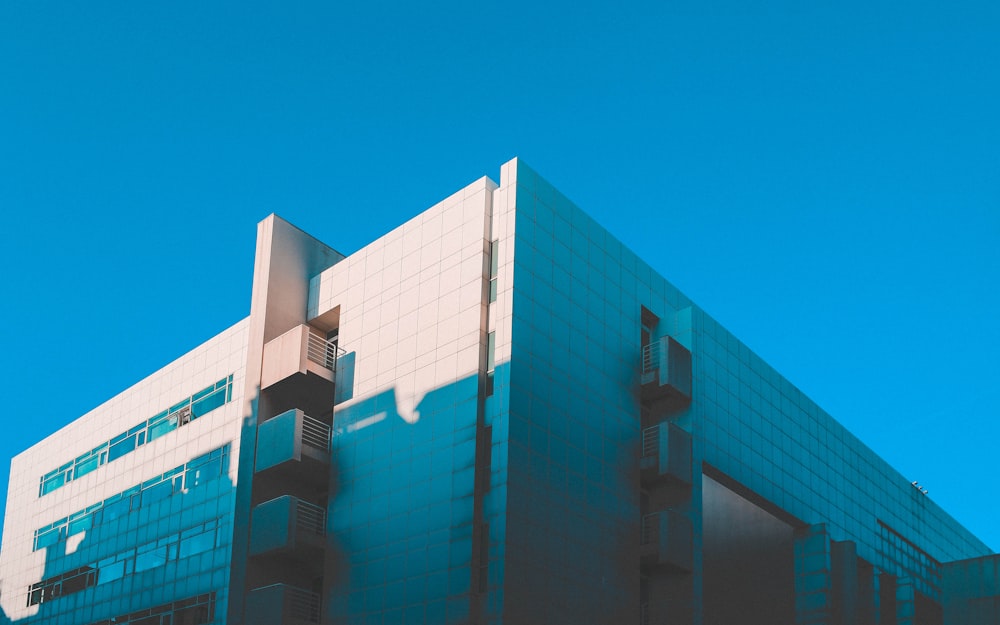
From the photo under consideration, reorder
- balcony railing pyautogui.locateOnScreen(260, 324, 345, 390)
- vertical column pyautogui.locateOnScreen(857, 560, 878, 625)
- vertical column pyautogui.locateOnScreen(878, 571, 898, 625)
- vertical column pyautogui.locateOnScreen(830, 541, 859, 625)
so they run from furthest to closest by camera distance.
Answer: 1. vertical column pyautogui.locateOnScreen(878, 571, 898, 625)
2. vertical column pyautogui.locateOnScreen(857, 560, 878, 625)
3. vertical column pyautogui.locateOnScreen(830, 541, 859, 625)
4. balcony railing pyautogui.locateOnScreen(260, 324, 345, 390)

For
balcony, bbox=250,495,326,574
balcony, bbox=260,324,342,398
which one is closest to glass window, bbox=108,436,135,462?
balcony, bbox=260,324,342,398

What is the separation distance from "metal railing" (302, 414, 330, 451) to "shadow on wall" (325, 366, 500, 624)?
1.62m

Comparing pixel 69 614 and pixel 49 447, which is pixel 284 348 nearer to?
pixel 69 614

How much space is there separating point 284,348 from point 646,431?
16245 millimetres

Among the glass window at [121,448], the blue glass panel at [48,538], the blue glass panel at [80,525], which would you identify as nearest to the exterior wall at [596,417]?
the glass window at [121,448]

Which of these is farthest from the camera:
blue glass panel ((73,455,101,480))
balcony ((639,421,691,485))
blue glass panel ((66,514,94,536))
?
blue glass panel ((73,455,101,480))

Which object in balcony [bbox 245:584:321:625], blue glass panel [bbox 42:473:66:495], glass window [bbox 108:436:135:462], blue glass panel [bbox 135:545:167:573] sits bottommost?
balcony [bbox 245:584:321:625]

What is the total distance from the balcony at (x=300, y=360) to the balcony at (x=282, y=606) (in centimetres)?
900

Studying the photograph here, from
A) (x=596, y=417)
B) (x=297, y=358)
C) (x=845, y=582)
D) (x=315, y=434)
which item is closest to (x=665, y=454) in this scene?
(x=596, y=417)

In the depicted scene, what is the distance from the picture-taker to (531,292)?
48.8m

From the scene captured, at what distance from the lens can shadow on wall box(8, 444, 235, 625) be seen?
184 ft

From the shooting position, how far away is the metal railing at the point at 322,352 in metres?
55.4

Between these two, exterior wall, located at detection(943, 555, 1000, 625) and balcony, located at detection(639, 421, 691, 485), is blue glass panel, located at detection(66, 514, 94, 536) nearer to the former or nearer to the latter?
balcony, located at detection(639, 421, 691, 485)

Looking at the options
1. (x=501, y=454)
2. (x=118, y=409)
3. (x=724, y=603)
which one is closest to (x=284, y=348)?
(x=501, y=454)
